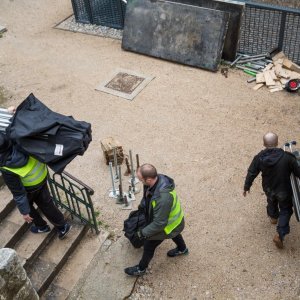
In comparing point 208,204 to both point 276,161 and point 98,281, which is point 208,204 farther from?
point 98,281

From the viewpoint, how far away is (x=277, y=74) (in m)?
9.20

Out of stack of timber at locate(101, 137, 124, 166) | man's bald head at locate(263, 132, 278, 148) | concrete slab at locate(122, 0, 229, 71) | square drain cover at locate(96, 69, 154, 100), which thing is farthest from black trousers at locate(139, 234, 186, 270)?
concrete slab at locate(122, 0, 229, 71)

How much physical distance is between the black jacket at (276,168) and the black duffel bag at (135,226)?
157cm

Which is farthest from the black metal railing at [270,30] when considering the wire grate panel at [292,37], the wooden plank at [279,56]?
the wooden plank at [279,56]

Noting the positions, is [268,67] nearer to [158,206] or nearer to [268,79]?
[268,79]

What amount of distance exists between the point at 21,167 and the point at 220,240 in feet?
9.87

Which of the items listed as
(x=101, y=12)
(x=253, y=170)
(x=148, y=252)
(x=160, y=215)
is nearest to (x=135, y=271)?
(x=148, y=252)

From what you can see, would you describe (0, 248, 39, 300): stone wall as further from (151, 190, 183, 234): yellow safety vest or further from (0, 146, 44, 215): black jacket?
(151, 190, 183, 234): yellow safety vest

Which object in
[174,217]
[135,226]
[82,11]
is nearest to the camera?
[174,217]

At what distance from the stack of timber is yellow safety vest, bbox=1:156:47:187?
7.32ft

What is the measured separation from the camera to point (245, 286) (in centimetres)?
557

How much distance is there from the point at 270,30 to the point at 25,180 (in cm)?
693

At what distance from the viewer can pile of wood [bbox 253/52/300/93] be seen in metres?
9.05

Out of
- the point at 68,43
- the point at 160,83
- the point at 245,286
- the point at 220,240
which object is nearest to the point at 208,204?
the point at 220,240
